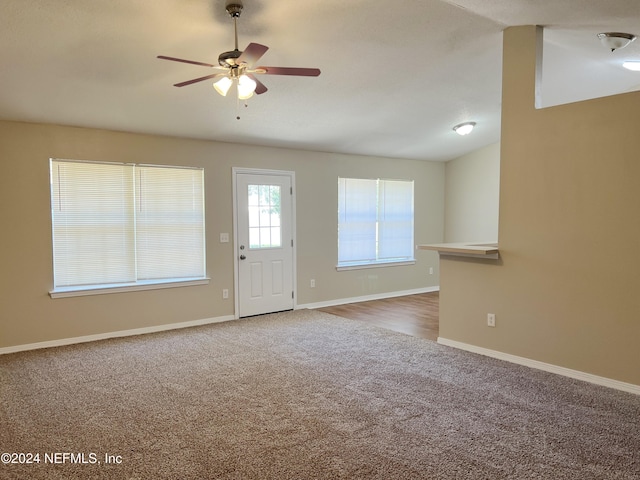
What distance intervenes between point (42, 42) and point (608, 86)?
578cm

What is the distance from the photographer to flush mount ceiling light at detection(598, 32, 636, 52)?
3.56m

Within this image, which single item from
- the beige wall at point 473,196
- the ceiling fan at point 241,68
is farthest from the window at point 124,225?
the beige wall at point 473,196

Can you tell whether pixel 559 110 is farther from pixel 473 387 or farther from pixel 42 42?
pixel 42 42

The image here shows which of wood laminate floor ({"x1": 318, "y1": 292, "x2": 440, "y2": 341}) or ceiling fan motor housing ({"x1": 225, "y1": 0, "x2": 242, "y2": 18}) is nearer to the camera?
ceiling fan motor housing ({"x1": 225, "y1": 0, "x2": 242, "y2": 18})

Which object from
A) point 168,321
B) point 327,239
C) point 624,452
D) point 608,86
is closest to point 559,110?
point 608,86

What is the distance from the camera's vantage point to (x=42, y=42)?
320cm

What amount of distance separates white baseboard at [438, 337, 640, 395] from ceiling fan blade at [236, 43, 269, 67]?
131 inches

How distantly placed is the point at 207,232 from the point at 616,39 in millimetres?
4618

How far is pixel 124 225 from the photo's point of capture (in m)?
5.05

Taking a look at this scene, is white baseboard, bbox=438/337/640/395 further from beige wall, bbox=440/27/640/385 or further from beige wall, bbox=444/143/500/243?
beige wall, bbox=444/143/500/243

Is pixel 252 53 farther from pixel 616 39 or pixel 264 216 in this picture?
pixel 264 216

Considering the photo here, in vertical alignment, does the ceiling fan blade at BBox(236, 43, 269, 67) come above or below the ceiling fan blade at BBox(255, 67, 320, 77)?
above

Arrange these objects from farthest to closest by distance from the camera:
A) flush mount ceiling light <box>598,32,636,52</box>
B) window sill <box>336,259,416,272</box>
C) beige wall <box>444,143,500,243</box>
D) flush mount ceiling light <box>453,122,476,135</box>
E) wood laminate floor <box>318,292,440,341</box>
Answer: beige wall <box>444,143,500,243</box> → window sill <box>336,259,416,272</box> → flush mount ceiling light <box>453,122,476,135</box> → wood laminate floor <box>318,292,440,341</box> → flush mount ceiling light <box>598,32,636,52</box>

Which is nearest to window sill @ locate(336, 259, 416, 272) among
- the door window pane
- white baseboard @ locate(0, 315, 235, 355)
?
the door window pane
